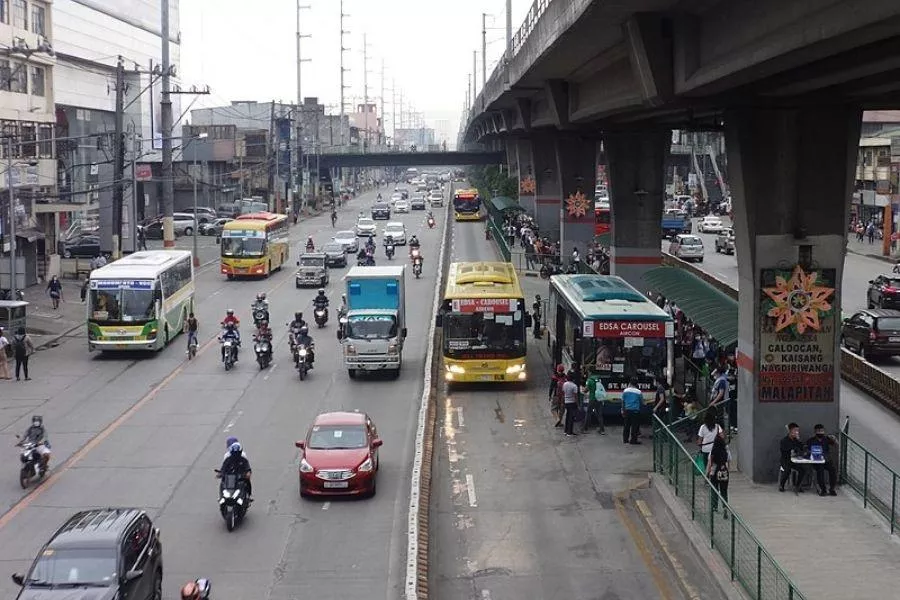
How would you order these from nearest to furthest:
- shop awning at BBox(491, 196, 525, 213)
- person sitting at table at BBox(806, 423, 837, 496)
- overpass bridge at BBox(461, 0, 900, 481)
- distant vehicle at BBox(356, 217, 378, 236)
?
overpass bridge at BBox(461, 0, 900, 481)
person sitting at table at BBox(806, 423, 837, 496)
distant vehicle at BBox(356, 217, 378, 236)
shop awning at BBox(491, 196, 525, 213)

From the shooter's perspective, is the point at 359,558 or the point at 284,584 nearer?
the point at 284,584

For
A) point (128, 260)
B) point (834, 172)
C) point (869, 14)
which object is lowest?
point (128, 260)

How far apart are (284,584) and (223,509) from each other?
2.92 metres

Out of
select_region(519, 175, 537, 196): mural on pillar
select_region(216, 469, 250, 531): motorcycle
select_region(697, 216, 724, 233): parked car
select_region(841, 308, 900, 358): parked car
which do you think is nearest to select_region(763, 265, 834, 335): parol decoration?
select_region(216, 469, 250, 531): motorcycle

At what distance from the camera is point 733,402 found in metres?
24.6

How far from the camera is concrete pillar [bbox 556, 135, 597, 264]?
55844 mm

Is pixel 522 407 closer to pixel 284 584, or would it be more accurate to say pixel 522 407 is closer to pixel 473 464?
pixel 473 464

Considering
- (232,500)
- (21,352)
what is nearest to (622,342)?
(232,500)

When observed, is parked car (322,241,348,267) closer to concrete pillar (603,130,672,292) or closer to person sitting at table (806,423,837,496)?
concrete pillar (603,130,672,292)

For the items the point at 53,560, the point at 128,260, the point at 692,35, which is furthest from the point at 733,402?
the point at 128,260

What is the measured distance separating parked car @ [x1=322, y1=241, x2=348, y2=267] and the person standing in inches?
1519

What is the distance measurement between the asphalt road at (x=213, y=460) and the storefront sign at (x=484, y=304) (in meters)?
2.70

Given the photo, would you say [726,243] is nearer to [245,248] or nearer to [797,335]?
[245,248]

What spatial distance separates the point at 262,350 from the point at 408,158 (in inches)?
3908
